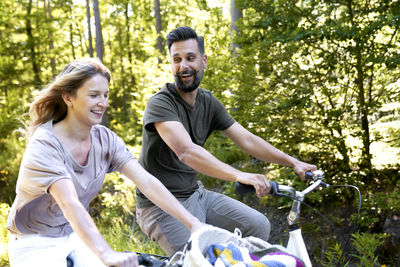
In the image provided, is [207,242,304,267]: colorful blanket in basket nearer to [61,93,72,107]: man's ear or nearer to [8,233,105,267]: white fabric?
[8,233,105,267]: white fabric

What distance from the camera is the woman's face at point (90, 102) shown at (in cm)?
251

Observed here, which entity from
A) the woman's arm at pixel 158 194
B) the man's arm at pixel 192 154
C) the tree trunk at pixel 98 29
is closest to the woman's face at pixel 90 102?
the woman's arm at pixel 158 194

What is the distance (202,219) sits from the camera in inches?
124

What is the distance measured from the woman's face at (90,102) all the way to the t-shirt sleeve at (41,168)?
253 millimetres

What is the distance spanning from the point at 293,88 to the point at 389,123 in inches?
48.0

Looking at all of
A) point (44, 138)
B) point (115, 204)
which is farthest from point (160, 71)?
point (44, 138)

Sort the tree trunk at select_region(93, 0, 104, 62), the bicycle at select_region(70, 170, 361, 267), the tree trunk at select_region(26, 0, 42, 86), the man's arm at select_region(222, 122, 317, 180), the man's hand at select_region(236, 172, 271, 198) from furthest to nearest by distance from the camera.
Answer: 1. the tree trunk at select_region(26, 0, 42, 86)
2. the tree trunk at select_region(93, 0, 104, 62)
3. the man's arm at select_region(222, 122, 317, 180)
4. the man's hand at select_region(236, 172, 271, 198)
5. the bicycle at select_region(70, 170, 361, 267)

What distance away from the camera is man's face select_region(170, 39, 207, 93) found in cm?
314

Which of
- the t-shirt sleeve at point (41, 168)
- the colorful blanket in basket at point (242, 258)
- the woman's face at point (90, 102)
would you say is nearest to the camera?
the colorful blanket in basket at point (242, 258)

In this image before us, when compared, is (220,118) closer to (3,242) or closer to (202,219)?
(202,219)

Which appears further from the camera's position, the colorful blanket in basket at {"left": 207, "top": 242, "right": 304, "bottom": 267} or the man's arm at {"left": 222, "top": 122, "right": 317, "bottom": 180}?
the man's arm at {"left": 222, "top": 122, "right": 317, "bottom": 180}

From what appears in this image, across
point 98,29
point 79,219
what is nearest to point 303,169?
point 79,219

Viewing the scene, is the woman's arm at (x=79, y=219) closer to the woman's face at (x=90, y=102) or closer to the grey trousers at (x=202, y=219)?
the woman's face at (x=90, y=102)

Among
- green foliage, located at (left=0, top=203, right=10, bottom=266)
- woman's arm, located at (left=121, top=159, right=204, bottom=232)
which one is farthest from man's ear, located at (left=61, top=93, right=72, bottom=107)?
green foliage, located at (left=0, top=203, right=10, bottom=266)
